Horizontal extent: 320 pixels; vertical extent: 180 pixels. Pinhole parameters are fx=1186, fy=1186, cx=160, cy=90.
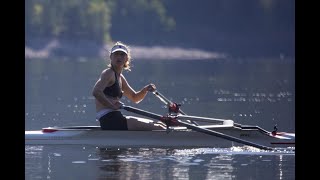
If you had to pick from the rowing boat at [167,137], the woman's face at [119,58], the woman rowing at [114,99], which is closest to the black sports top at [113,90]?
the woman rowing at [114,99]

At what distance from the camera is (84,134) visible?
17328 millimetres

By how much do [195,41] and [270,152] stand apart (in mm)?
68443

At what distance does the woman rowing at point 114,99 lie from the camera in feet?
56.4

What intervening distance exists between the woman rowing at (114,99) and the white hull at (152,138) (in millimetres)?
150

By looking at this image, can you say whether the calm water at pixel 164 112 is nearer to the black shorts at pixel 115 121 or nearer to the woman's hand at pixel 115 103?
the black shorts at pixel 115 121

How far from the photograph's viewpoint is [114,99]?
17.4m

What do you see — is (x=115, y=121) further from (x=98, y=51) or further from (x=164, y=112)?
(x=98, y=51)

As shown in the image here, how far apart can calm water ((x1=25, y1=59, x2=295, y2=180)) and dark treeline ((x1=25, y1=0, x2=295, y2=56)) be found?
3395 cm

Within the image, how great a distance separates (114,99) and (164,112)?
30.0 ft
